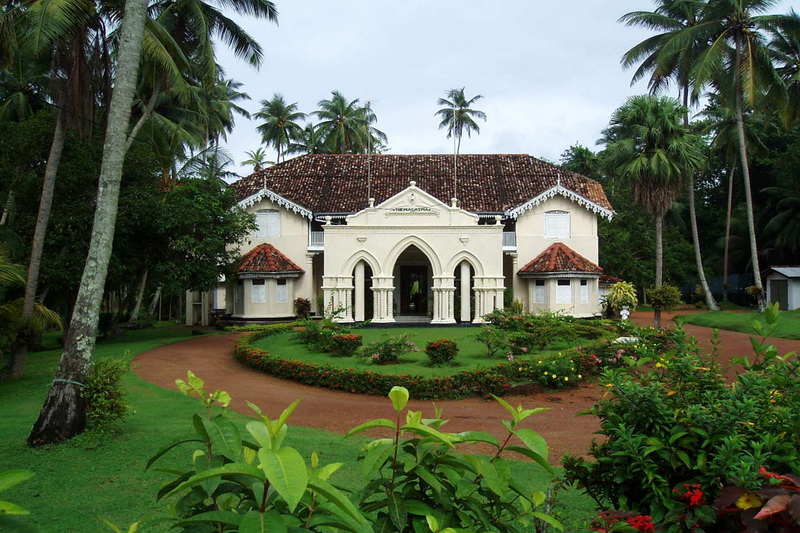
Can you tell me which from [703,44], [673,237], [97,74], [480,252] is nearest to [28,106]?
[97,74]

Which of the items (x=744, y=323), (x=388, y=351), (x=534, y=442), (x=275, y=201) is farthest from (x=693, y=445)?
(x=275, y=201)

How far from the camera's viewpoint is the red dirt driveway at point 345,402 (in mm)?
10438

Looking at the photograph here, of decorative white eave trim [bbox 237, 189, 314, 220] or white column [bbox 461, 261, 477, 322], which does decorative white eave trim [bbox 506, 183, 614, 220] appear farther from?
decorative white eave trim [bbox 237, 189, 314, 220]

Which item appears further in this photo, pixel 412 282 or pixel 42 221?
pixel 412 282

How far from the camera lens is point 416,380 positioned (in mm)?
13109

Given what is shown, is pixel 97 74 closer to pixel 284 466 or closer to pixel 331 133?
pixel 284 466

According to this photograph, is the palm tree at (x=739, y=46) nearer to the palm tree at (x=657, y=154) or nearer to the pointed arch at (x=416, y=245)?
the palm tree at (x=657, y=154)

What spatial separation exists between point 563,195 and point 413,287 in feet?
27.5

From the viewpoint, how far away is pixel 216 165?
126 feet

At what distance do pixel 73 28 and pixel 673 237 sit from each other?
3696 cm

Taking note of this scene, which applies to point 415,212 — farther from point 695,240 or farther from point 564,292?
point 695,240

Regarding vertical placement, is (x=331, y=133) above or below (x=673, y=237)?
above

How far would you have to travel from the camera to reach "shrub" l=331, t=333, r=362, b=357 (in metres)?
17.0

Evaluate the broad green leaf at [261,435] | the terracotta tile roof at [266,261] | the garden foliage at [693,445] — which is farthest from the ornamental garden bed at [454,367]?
the broad green leaf at [261,435]
